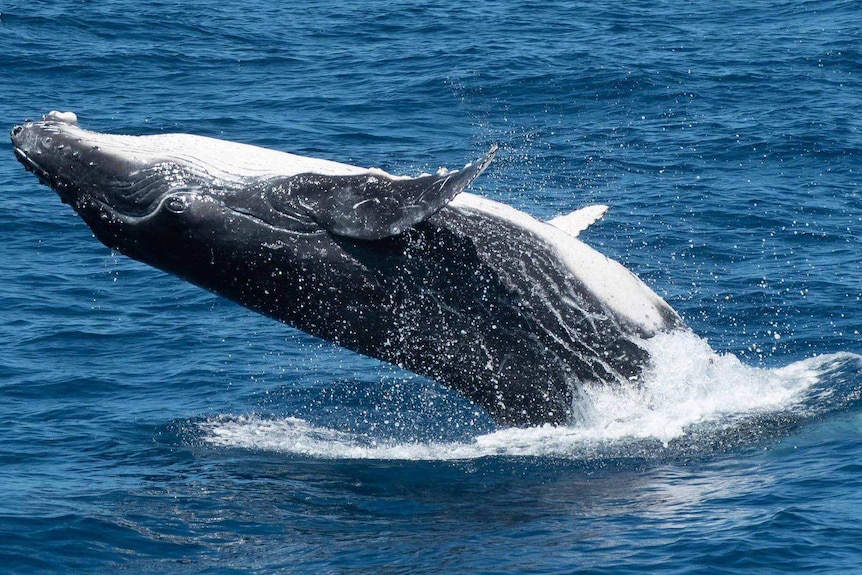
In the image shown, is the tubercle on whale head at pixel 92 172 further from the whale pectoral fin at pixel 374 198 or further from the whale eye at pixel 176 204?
the whale pectoral fin at pixel 374 198

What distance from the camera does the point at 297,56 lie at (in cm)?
4544

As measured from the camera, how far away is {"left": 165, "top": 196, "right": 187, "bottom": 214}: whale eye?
17172mm

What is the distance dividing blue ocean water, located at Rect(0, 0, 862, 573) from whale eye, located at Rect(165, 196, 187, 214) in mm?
3971

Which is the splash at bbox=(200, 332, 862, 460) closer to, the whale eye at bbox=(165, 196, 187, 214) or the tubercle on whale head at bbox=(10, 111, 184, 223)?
the whale eye at bbox=(165, 196, 187, 214)

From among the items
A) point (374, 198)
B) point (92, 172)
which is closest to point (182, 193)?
point (92, 172)

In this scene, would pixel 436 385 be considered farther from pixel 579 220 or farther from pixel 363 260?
pixel 363 260

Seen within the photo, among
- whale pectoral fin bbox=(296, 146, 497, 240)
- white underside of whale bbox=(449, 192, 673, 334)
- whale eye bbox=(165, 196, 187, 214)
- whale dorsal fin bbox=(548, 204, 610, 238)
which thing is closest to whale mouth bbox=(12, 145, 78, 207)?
whale eye bbox=(165, 196, 187, 214)

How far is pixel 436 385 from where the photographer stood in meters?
22.5

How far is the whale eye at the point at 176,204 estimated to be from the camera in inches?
676

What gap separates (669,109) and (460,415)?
18953 mm

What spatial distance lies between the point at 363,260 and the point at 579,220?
3.70m

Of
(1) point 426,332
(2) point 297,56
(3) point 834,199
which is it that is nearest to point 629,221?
(3) point 834,199

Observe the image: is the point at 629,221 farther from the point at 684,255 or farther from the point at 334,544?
the point at 334,544

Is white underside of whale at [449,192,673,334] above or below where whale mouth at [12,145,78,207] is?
below
